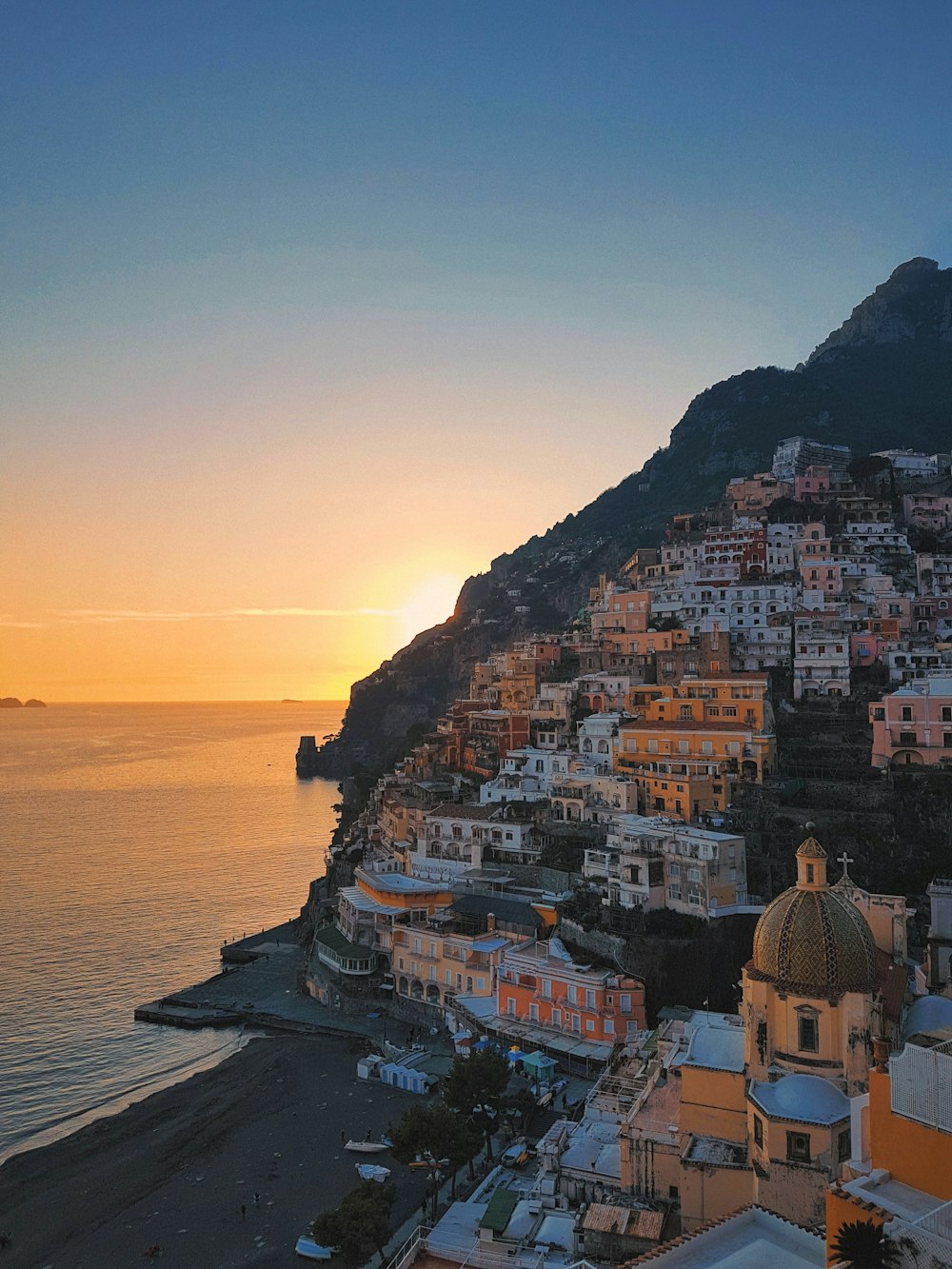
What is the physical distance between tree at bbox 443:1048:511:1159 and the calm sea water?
17.6 metres

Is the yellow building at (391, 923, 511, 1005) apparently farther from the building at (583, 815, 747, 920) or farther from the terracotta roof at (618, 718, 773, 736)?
the terracotta roof at (618, 718, 773, 736)

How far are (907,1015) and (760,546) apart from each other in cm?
5832

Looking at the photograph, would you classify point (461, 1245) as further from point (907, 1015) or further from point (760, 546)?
point (760, 546)

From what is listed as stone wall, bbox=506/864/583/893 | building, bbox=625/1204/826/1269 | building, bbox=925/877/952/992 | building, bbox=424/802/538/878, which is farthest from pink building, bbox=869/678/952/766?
building, bbox=625/1204/826/1269

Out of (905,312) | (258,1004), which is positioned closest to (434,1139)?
(258,1004)

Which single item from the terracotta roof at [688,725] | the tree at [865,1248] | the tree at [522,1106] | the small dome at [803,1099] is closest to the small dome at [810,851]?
the small dome at [803,1099]

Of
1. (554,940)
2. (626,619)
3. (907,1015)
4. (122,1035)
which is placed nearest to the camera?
(907,1015)

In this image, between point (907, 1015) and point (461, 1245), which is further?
point (907, 1015)

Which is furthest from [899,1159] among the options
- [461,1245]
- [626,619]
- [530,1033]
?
[626,619]

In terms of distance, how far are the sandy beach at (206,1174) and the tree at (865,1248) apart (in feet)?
73.7

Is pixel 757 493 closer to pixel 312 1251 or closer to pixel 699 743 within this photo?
pixel 699 743

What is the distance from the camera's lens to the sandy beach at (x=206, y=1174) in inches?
1184

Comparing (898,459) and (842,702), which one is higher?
(898,459)

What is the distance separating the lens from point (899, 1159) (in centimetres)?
1285
